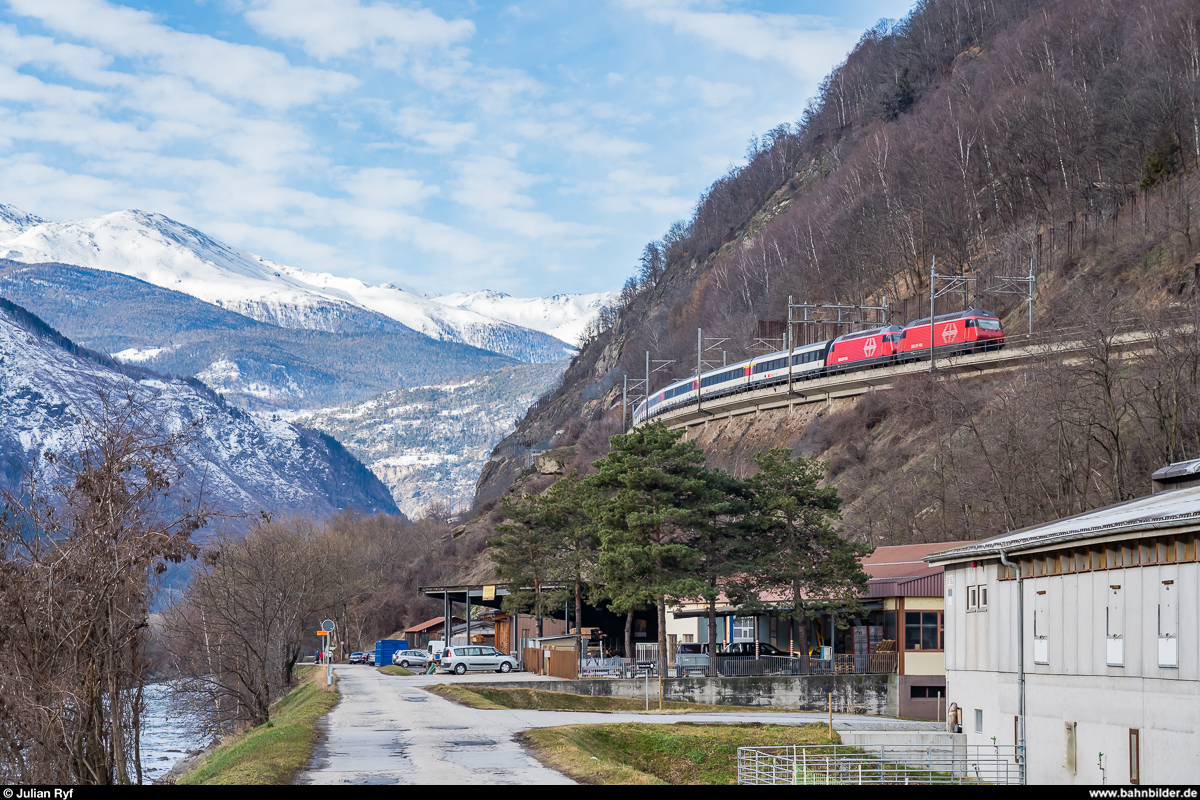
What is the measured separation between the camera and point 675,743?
3134 cm

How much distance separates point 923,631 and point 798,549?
5.56 m

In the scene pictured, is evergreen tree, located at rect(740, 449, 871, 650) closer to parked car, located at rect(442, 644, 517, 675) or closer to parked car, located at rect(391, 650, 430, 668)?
parked car, located at rect(442, 644, 517, 675)

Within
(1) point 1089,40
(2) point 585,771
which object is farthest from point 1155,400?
(1) point 1089,40

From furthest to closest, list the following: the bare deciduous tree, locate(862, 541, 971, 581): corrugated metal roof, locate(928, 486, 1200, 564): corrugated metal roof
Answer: locate(862, 541, 971, 581): corrugated metal roof < locate(928, 486, 1200, 564): corrugated metal roof < the bare deciduous tree

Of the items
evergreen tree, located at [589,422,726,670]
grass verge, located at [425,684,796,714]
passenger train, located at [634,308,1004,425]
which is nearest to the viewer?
grass verge, located at [425,684,796,714]

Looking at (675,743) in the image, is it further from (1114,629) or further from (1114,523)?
(1114,523)

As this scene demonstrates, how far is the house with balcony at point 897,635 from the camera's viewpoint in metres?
45.2

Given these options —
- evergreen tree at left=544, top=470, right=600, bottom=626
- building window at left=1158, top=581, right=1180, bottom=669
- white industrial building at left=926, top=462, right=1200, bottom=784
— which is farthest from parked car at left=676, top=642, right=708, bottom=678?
building window at left=1158, top=581, right=1180, bottom=669

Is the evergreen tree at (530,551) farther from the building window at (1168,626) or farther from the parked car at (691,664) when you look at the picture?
the building window at (1168,626)

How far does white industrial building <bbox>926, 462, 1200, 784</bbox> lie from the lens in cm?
2347

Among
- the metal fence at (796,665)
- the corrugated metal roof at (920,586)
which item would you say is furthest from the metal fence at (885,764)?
the metal fence at (796,665)

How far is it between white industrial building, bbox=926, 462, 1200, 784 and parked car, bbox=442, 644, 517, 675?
32024mm

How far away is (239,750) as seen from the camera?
3200 cm
